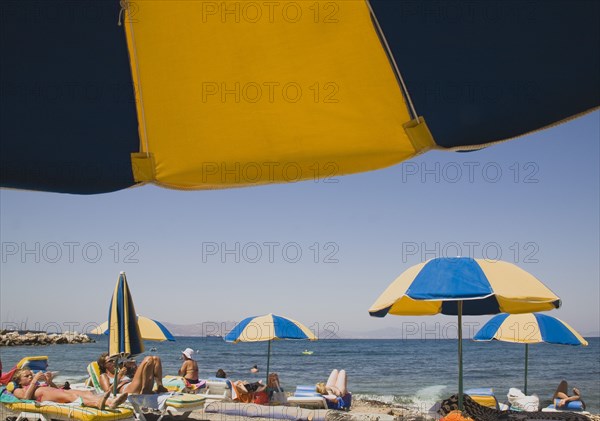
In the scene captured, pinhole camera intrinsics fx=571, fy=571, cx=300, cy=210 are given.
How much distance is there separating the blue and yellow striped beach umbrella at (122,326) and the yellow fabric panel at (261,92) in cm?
639

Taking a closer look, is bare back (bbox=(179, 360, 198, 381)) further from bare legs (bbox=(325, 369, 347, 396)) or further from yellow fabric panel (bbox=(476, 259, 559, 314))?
yellow fabric panel (bbox=(476, 259, 559, 314))

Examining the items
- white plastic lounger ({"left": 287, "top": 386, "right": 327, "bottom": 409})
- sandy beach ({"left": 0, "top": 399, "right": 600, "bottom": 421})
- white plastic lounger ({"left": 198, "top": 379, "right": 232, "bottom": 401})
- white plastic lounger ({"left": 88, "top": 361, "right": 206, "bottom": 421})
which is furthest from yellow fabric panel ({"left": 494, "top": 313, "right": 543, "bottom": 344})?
white plastic lounger ({"left": 198, "top": 379, "right": 232, "bottom": 401})

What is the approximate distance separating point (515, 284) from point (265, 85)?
14.8ft

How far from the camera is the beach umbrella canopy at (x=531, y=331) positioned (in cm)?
945

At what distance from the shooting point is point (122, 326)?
8.23m

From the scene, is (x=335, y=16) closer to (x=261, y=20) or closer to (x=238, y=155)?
(x=261, y=20)

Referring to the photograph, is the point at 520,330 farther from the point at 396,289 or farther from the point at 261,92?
the point at 261,92

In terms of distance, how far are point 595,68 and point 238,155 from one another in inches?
50.6

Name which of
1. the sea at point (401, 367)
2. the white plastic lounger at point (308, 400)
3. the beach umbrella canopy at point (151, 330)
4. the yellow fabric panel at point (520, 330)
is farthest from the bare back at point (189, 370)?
the sea at point (401, 367)

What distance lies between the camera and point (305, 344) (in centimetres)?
6756

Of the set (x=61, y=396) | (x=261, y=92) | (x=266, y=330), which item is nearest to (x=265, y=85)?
(x=261, y=92)

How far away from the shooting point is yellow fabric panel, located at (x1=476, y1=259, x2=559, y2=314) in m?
5.60

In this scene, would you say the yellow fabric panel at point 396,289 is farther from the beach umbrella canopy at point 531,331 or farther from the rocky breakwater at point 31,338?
the rocky breakwater at point 31,338

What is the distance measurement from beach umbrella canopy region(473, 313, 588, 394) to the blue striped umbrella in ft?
20.0
